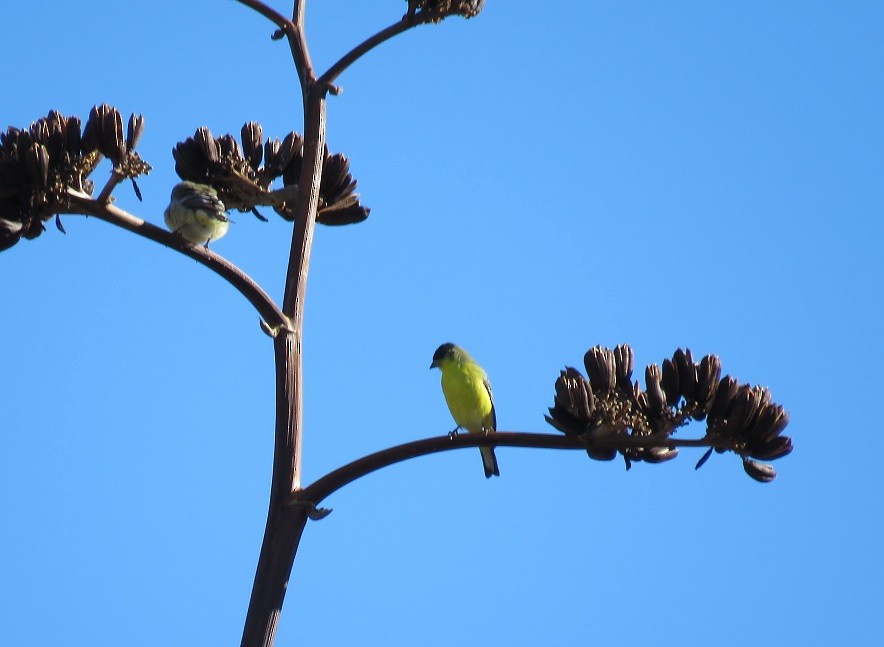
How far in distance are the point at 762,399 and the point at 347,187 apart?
155 centimetres

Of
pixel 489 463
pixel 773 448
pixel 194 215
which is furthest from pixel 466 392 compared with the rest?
pixel 773 448

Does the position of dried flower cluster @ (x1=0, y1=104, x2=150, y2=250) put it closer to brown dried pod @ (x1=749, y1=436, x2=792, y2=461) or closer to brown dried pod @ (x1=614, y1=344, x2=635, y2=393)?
brown dried pod @ (x1=614, y1=344, x2=635, y2=393)

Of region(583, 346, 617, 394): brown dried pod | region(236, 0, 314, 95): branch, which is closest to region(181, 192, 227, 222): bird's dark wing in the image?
region(236, 0, 314, 95): branch

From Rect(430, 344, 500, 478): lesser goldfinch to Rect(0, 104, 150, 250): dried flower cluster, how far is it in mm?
3672

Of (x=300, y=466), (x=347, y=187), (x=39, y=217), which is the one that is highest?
(x=347, y=187)

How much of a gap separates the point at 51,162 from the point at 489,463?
4.47 m

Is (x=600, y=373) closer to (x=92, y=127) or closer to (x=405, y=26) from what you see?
(x=405, y=26)

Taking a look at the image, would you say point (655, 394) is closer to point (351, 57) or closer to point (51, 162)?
point (351, 57)

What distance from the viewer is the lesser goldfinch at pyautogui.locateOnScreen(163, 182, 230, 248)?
18.1 ft

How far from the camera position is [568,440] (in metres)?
2.67

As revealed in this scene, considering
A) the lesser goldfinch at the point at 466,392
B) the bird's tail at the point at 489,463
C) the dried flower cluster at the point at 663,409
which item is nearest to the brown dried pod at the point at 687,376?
the dried flower cluster at the point at 663,409

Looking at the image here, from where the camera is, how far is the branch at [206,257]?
111 inches

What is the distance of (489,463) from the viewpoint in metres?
7.05

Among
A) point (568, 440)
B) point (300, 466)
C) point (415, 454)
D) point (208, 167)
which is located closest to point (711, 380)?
point (568, 440)
